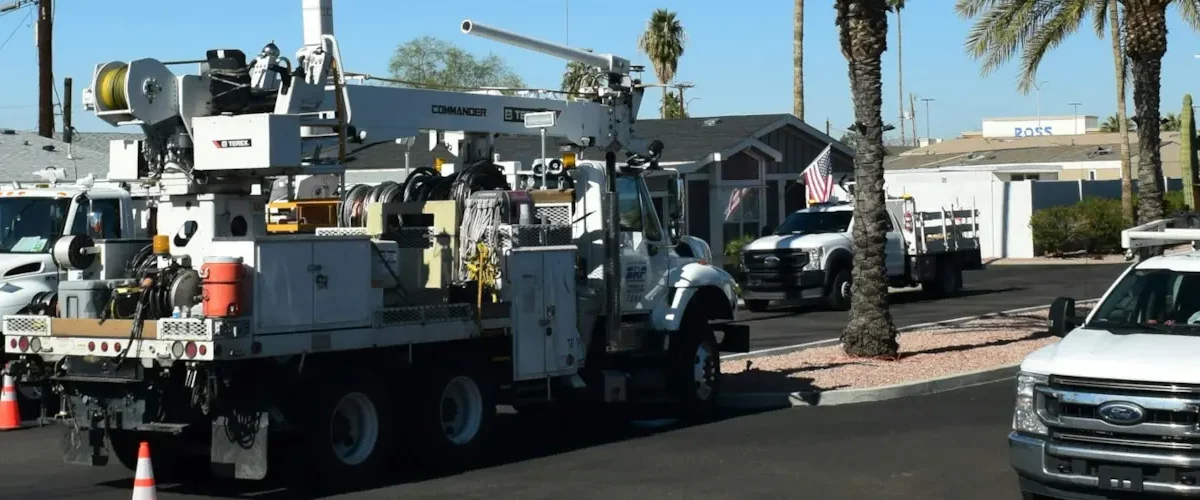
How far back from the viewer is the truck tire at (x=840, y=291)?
28.8 metres

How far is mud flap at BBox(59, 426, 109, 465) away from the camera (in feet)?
38.8

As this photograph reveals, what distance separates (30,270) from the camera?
17281 mm

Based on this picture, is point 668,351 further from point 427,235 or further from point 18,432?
point 18,432

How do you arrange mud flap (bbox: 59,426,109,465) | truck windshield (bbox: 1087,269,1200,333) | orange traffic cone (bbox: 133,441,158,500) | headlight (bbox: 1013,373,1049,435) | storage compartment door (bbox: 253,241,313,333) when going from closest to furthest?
orange traffic cone (bbox: 133,441,158,500), headlight (bbox: 1013,373,1049,435), truck windshield (bbox: 1087,269,1200,333), storage compartment door (bbox: 253,241,313,333), mud flap (bbox: 59,426,109,465)

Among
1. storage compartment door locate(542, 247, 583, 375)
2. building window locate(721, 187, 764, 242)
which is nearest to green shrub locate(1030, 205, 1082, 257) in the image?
building window locate(721, 187, 764, 242)

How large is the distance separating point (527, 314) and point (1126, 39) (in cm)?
1451

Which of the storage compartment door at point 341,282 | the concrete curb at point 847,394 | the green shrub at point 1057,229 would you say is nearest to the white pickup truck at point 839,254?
the concrete curb at point 847,394

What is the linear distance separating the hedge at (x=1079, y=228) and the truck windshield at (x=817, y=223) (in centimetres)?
1709

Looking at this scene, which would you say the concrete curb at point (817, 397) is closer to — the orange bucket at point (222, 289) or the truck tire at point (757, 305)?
the orange bucket at point (222, 289)

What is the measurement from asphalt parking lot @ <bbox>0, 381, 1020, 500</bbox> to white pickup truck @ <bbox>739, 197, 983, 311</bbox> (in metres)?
13.1

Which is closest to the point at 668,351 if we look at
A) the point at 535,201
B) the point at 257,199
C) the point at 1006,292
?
the point at 535,201

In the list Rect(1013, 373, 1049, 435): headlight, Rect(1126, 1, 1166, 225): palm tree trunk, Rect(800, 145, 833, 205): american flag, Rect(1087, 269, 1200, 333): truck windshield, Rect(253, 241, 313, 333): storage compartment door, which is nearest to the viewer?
Rect(1013, 373, 1049, 435): headlight

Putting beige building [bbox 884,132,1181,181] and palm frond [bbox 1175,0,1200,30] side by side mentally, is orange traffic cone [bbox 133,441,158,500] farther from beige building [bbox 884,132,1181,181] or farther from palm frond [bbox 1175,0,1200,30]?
beige building [bbox 884,132,1181,181]

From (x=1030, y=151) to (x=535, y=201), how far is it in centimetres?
6170
